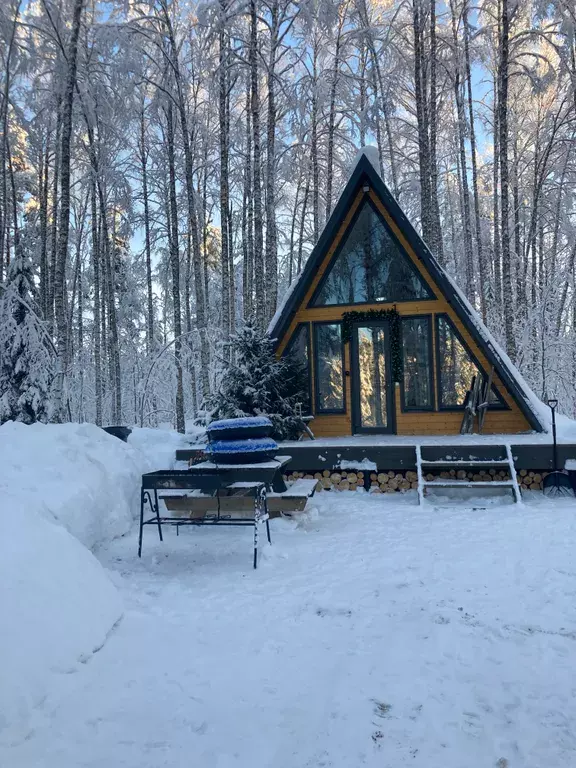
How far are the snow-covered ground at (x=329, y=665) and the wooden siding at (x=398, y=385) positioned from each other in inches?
174

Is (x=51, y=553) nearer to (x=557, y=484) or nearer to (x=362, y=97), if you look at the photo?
(x=557, y=484)

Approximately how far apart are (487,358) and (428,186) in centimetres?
544

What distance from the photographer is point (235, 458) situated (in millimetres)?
5957

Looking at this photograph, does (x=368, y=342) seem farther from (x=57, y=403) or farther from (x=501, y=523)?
(x=57, y=403)

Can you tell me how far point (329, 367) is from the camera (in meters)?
9.87

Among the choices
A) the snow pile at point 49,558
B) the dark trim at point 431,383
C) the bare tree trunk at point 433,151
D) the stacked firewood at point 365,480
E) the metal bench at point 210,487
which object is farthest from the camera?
the bare tree trunk at point 433,151

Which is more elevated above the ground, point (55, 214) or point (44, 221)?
point (44, 221)

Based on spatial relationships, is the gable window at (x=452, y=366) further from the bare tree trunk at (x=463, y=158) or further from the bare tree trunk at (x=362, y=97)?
the bare tree trunk at (x=362, y=97)

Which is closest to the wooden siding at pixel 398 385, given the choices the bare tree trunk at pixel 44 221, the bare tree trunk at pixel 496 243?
the bare tree trunk at pixel 44 221

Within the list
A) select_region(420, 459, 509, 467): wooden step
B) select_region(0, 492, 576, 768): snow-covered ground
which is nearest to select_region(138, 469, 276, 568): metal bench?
select_region(0, 492, 576, 768): snow-covered ground

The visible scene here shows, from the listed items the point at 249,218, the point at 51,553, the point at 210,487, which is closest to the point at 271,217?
the point at 249,218

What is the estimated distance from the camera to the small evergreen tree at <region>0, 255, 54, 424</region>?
422 inches

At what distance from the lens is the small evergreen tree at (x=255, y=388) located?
28.7 ft

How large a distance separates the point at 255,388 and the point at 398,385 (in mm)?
2723
